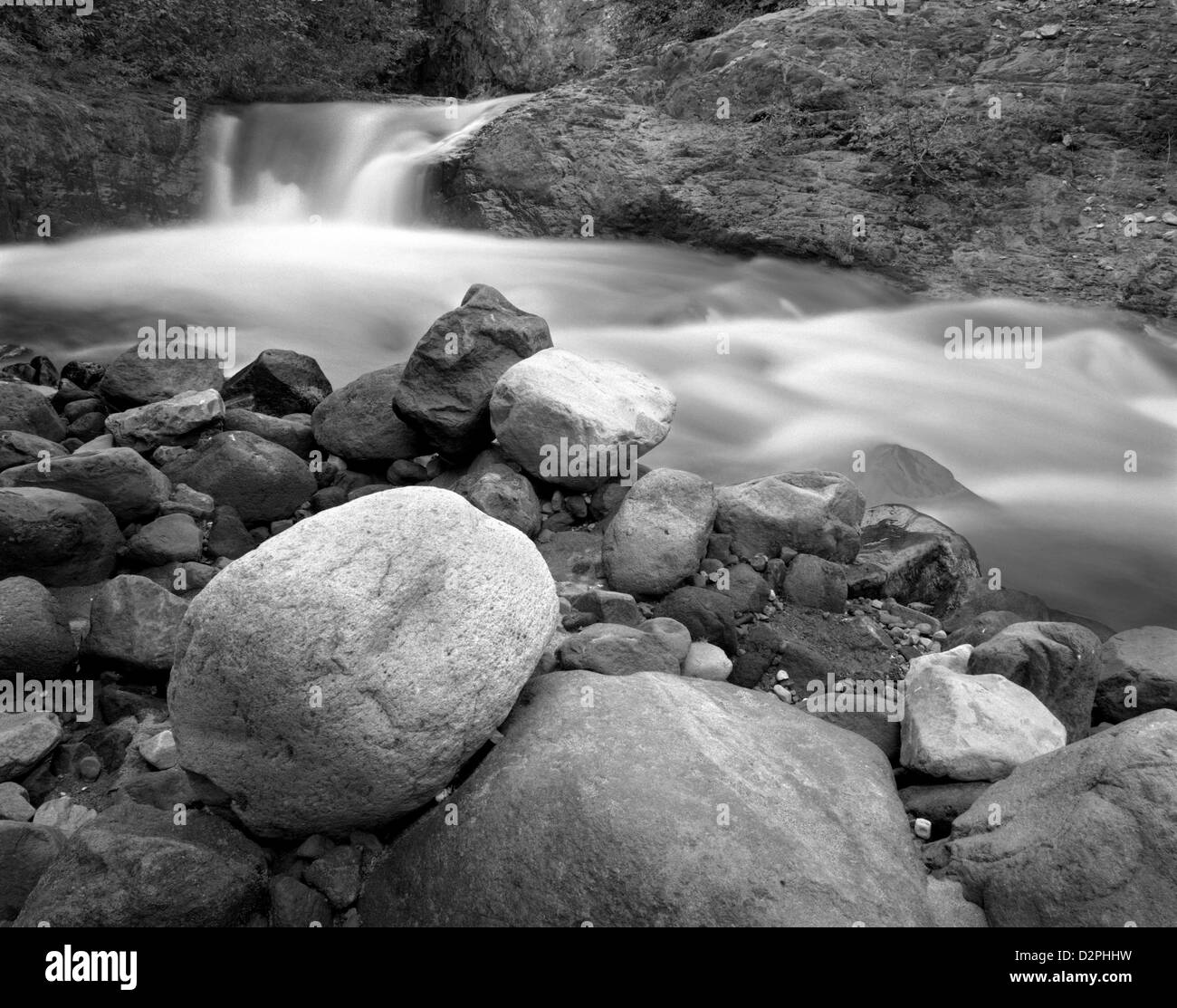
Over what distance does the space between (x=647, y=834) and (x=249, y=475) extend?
4.00 metres

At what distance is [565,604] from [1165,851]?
3.04m

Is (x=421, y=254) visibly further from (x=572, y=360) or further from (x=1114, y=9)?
(x=1114, y=9)

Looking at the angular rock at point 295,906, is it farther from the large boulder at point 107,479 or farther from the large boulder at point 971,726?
the large boulder at point 107,479

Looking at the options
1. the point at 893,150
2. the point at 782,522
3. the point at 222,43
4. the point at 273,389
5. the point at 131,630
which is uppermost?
the point at 222,43

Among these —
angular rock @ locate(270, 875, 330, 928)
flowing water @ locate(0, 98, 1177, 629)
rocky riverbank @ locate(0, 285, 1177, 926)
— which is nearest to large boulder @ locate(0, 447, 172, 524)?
rocky riverbank @ locate(0, 285, 1177, 926)

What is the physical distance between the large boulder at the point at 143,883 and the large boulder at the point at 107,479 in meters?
2.74

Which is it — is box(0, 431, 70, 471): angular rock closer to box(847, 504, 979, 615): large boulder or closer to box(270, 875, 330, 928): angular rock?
box(270, 875, 330, 928): angular rock

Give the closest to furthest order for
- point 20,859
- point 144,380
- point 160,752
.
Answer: point 20,859
point 160,752
point 144,380

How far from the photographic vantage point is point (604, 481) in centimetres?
652

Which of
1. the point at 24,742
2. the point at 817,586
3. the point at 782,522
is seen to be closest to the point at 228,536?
the point at 24,742

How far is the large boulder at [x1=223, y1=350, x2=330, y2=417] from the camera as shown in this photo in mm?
7867

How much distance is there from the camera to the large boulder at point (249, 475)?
6.39 metres

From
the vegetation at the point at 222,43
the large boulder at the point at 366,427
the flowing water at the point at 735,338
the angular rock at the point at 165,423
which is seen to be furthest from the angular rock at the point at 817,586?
the vegetation at the point at 222,43

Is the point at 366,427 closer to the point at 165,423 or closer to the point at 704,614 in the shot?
the point at 165,423
